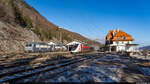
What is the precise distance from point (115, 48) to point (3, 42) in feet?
136

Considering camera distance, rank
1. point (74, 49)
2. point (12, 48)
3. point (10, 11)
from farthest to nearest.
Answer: point (10, 11), point (12, 48), point (74, 49)

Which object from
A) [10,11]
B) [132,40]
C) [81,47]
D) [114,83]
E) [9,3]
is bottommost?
[114,83]

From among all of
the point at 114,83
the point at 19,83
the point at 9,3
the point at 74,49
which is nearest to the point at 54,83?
the point at 19,83

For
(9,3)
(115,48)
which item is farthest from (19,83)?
(9,3)

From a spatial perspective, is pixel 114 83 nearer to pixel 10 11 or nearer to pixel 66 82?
pixel 66 82

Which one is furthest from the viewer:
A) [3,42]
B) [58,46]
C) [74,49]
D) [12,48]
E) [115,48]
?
[115,48]

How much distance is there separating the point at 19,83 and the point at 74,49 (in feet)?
71.7

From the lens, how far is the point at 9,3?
61281 mm

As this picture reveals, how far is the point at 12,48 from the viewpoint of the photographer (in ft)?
104

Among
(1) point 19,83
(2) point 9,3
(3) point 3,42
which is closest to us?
(1) point 19,83

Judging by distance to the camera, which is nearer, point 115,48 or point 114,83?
point 114,83

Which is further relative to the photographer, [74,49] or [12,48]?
[12,48]

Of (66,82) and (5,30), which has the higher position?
(5,30)

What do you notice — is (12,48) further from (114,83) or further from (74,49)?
(114,83)
